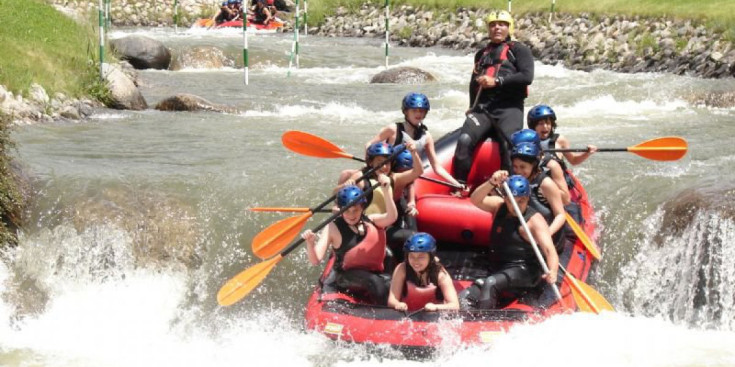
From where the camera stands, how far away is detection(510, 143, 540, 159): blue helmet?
22.5 ft

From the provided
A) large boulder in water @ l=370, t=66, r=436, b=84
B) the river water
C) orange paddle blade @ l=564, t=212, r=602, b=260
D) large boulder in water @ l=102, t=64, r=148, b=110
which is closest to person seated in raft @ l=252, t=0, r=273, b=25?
large boulder in water @ l=370, t=66, r=436, b=84

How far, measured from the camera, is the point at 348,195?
6680mm

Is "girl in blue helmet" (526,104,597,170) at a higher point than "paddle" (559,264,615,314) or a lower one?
higher

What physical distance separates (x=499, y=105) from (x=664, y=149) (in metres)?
1.25

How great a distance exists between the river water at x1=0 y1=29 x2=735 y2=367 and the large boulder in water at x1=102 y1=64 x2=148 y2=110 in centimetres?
185

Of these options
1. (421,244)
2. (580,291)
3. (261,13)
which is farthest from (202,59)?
(580,291)

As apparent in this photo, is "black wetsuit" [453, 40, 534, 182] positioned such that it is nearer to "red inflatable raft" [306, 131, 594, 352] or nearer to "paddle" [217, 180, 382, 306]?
"red inflatable raft" [306, 131, 594, 352]

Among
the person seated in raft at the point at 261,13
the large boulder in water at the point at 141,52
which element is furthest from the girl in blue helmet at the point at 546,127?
the person seated in raft at the point at 261,13

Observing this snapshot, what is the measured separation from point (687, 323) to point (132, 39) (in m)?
14.0

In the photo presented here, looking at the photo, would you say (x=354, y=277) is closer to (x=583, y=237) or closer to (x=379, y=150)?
(x=379, y=150)

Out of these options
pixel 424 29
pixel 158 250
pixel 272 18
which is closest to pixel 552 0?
pixel 424 29

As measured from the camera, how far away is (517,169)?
6.95 meters

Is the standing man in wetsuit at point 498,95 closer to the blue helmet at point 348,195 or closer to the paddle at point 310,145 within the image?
the paddle at point 310,145

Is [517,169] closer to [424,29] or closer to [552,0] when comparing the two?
[552,0]
